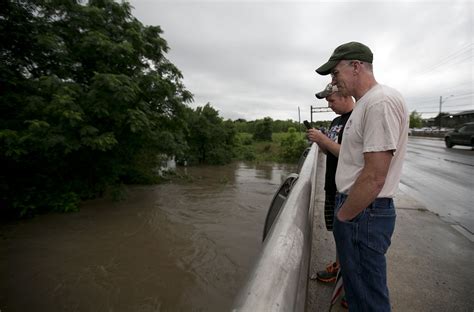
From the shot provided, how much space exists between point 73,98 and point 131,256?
4.08 meters

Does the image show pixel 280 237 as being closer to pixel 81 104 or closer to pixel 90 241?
pixel 90 241

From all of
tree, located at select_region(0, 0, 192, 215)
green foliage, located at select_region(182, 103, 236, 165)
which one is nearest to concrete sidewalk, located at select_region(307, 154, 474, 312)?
tree, located at select_region(0, 0, 192, 215)

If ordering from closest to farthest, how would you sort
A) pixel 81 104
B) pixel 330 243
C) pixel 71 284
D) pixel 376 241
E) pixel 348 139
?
pixel 376 241, pixel 348 139, pixel 330 243, pixel 71 284, pixel 81 104

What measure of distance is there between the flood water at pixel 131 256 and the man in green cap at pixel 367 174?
3.40 m

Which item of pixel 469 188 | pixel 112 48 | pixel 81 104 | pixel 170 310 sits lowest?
pixel 170 310

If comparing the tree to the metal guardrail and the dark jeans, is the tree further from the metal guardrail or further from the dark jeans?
the metal guardrail

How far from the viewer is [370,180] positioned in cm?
116

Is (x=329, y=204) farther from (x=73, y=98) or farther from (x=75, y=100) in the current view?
(x=75, y=100)

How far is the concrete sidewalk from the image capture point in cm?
192

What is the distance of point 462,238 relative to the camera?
10.6ft

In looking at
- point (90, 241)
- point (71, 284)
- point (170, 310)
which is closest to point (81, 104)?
point (90, 241)

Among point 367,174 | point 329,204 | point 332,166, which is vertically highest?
point 367,174

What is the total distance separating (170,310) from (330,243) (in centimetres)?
297

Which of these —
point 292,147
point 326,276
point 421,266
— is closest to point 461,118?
point 292,147
